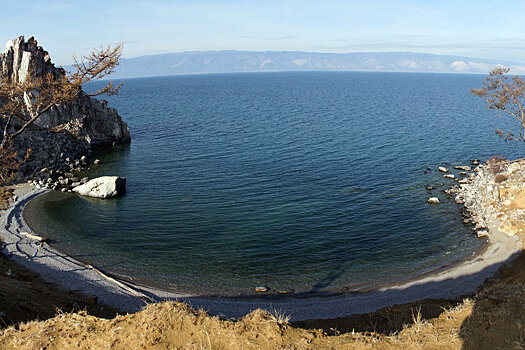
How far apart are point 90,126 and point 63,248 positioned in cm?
4616

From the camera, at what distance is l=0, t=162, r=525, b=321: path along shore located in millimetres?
27484

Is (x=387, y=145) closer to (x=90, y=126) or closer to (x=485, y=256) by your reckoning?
(x=485, y=256)

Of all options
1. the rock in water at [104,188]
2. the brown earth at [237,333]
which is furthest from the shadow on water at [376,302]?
the rock in water at [104,188]

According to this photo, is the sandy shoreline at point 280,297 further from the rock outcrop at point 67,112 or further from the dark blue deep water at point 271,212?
the rock outcrop at point 67,112

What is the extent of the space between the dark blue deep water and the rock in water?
1.29 meters

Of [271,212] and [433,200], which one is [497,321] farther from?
[433,200]

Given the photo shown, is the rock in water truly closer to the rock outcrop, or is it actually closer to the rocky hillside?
the rocky hillside

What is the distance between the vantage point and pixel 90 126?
76938 mm

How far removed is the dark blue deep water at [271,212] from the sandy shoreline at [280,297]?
1554mm

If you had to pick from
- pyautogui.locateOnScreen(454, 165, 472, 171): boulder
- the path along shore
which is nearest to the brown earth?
the path along shore

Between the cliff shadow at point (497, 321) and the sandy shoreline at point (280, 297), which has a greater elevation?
the cliff shadow at point (497, 321)

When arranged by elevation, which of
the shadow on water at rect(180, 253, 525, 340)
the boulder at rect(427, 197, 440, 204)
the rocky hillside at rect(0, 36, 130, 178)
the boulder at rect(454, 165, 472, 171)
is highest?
the rocky hillside at rect(0, 36, 130, 178)

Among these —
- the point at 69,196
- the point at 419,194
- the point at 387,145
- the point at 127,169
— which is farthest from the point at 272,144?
the point at 69,196

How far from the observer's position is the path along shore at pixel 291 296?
90.2 ft
